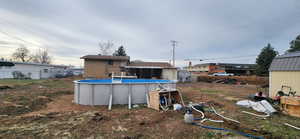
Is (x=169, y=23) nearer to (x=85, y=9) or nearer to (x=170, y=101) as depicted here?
(x=85, y=9)

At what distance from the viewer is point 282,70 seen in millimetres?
6621

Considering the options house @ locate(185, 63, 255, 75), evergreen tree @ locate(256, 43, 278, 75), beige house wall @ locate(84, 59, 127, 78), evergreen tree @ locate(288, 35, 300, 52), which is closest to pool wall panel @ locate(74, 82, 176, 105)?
beige house wall @ locate(84, 59, 127, 78)

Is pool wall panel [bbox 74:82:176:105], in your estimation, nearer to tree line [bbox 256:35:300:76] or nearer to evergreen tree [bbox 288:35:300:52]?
tree line [bbox 256:35:300:76]

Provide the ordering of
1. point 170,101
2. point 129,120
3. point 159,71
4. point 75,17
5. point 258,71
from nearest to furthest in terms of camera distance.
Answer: point 129,120 → point 170,101 → point 75,17 → point 159,71 → point 258,71

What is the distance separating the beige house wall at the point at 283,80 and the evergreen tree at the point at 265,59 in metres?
20.3

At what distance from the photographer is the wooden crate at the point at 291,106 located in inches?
173

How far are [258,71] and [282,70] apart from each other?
21.3 meters

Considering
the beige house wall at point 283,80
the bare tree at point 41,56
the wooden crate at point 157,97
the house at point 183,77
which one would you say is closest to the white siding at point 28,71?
the bare tree at point 41,56

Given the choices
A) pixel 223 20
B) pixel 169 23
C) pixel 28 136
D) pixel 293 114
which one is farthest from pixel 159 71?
pixel 28 136

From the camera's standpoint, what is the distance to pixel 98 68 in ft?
63.3

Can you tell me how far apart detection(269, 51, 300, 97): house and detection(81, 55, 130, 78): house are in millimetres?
17005

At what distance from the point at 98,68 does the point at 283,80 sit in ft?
65.8

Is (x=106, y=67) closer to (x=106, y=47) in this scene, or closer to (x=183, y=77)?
(x=183, y=77)

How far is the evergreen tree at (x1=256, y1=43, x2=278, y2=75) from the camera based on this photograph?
22109mm
